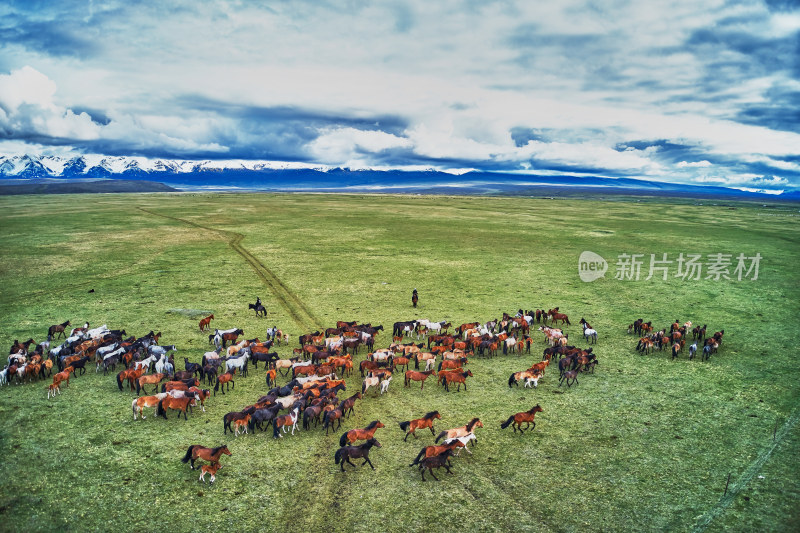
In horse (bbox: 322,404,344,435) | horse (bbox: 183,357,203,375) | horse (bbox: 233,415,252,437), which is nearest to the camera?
horse (bbox: 233,415,252,437)

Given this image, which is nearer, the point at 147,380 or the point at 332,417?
the point at 332,417

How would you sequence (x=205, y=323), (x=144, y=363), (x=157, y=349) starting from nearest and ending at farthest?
(x=144, y=363) < (x=157, y=349) < (x=205, y=323)

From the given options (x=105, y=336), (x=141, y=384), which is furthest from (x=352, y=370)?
(x=105, y=336)

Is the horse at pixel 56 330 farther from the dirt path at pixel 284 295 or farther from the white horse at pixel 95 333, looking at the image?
the dirt path at pixel 284 295

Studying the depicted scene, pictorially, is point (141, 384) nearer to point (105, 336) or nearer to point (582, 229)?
point (105, 336)

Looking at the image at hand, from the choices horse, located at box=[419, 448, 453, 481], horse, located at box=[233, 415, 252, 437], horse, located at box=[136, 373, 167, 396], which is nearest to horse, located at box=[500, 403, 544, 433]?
horse, located at box=[419, 448, 453, 481]

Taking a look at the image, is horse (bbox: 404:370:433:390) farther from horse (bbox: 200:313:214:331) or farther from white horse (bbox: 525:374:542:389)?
horse (bbox: 200:313:214:331)

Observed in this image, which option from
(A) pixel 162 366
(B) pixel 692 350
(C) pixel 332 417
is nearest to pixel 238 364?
(A) pixel 162 366

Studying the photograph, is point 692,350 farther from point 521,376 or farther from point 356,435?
point 356,435

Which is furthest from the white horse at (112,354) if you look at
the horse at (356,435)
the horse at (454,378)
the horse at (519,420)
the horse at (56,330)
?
the horse at (519,420)
